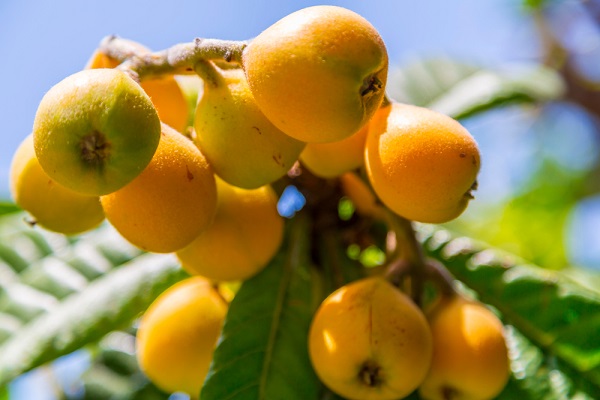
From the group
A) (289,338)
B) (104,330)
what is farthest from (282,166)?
(104,330)

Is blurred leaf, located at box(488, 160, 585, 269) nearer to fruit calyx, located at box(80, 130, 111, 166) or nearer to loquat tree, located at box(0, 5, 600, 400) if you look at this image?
loquat tree, located at box(0, 5, 600, 400)

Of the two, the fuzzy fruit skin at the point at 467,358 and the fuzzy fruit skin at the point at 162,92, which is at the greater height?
the fuzzy fruit skin at the point at 162,92

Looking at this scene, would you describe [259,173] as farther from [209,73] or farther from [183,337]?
[183,337]

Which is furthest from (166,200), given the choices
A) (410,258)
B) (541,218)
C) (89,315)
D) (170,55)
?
(541,218)

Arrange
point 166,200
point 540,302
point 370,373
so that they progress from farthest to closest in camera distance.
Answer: point 540,302 < point 370,373 < point 166,200

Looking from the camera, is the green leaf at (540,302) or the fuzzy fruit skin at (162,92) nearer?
the fuzzy fruit skin at (162,92)

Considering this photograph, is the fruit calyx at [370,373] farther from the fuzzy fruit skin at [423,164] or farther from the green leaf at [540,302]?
the green leaf at [540,302]

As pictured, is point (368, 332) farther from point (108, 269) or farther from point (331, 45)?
point (108, 269)

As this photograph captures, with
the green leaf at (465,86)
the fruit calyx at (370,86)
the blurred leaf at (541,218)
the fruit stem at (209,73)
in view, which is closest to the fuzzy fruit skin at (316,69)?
the fruit calyx at (370,86)
